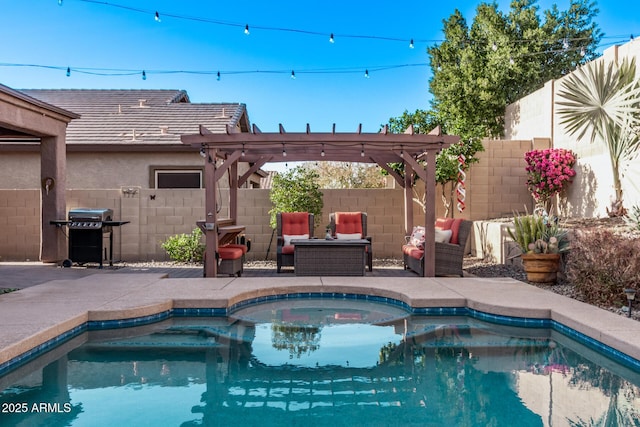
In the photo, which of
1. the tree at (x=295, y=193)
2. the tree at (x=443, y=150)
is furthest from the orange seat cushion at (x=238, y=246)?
the tree at (x=443, y=150)

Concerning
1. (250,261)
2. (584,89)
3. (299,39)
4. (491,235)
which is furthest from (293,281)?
(299,39)

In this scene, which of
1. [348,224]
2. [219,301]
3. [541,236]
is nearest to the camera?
[219,301]

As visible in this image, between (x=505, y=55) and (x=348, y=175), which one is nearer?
(x=505, y=55)

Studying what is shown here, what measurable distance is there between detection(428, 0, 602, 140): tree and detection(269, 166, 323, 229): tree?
9.40 meters

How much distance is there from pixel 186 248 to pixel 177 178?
10.0 feet

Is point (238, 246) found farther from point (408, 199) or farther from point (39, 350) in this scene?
point (39, 350)

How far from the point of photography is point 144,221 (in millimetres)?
10328

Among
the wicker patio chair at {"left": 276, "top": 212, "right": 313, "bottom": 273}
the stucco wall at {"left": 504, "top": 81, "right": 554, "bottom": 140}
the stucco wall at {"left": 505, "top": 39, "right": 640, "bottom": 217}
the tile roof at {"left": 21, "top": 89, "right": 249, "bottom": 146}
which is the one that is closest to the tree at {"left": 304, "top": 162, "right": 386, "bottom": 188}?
the tile roof at {"left": 21, "top": 89, "right": 249, "bottom": 146}

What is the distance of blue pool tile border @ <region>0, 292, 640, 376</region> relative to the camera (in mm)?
3967

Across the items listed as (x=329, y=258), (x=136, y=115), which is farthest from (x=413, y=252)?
(x=136, y=115)

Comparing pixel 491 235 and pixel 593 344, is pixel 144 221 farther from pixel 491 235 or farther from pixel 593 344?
pixel 593 344

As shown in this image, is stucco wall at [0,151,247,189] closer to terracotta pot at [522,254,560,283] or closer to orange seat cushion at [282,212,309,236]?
orange seat cushion at [282,212,309,236]

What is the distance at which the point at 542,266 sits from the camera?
22.9 ft

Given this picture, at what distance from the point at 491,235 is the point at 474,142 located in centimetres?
199
